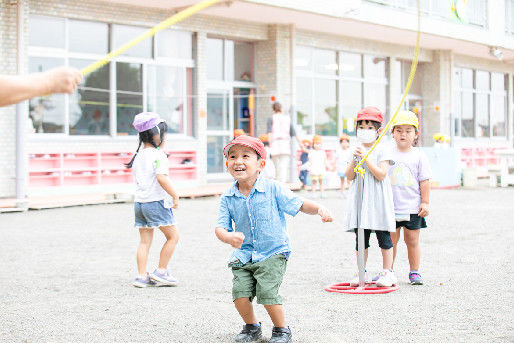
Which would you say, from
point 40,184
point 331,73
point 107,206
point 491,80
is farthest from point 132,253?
point 491,80

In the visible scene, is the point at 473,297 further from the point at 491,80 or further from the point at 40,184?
the point at 491,80

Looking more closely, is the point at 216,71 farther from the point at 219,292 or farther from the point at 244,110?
the point at 219,292

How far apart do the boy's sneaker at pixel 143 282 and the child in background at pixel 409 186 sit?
220 centimetres

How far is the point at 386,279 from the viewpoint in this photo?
6.19 m

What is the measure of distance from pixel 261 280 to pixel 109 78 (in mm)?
13686

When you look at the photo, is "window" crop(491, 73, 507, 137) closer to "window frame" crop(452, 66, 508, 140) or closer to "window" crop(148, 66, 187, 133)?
"window frame" crop(452, 66, 508, 140)

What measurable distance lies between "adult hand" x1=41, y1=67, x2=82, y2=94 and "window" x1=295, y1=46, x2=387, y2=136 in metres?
19.1

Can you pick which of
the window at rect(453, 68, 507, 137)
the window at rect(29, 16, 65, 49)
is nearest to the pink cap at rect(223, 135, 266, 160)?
the window at rect(29, 16, 65, 49)

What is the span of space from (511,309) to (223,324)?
204cm

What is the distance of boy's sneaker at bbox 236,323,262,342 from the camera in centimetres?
454

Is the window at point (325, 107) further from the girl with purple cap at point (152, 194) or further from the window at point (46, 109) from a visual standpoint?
the girl with purple cap at point (152, 194)

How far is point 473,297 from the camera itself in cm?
574

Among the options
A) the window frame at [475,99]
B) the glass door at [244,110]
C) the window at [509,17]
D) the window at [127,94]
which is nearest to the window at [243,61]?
the glass door at [244,110]

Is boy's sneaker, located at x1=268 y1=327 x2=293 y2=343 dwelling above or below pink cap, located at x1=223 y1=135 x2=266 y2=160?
below
